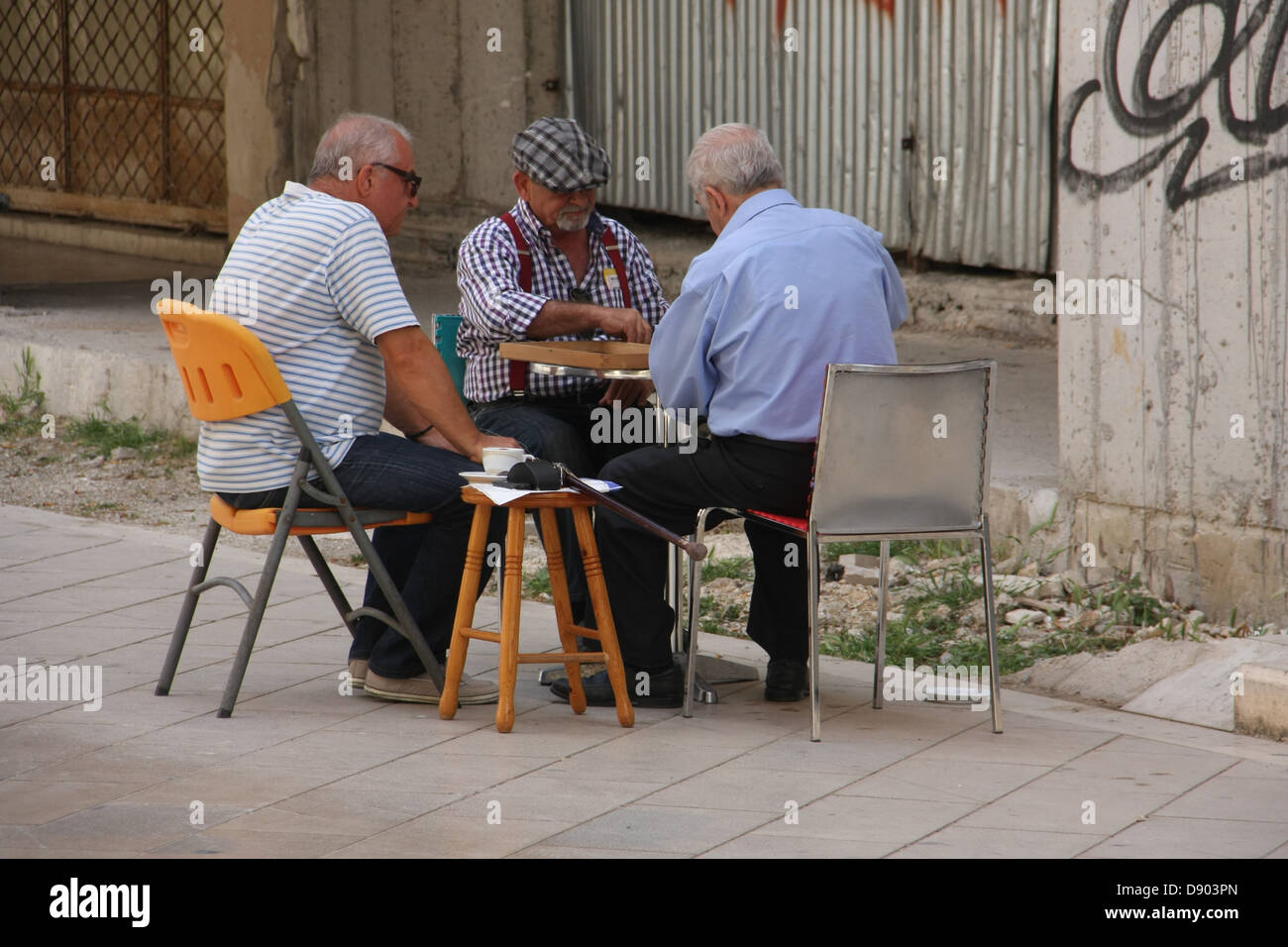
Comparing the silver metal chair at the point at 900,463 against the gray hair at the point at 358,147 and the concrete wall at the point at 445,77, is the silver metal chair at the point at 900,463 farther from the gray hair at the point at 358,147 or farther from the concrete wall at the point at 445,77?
the concrete wall at the point at 445,77

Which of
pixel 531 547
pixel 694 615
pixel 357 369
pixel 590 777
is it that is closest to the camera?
pixel 590 777

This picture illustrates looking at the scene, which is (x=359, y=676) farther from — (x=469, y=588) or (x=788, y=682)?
(x=788, y=682)

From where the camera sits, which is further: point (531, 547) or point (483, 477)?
point (531, 547)

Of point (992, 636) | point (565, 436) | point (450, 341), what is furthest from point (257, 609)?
point (992, 636)

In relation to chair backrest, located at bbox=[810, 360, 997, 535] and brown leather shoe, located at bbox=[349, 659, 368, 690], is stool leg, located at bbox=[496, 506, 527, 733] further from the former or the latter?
chair backrest, located at bbox=[810, 360, 997, 535]

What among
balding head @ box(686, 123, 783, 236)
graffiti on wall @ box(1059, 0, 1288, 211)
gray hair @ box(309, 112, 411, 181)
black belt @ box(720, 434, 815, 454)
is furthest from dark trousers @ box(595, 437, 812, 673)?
graffiti on wall @ box(1059, 0, 1288, 211)

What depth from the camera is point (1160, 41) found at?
5.15 m

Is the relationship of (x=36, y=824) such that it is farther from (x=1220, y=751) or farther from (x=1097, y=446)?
(x=1097, y=446)

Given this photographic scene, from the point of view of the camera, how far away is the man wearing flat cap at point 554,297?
4902mm

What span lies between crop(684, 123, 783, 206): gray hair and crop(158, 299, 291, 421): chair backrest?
1.17 metres

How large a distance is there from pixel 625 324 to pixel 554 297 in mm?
315

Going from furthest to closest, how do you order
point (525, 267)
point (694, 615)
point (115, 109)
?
1. point (115, 109)
2. point (525, 267)
3. point (694, 615)

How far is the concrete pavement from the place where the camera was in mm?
3551

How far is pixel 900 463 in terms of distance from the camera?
13.7ft
